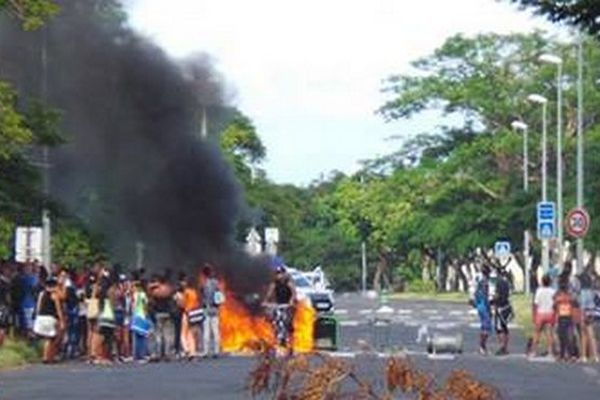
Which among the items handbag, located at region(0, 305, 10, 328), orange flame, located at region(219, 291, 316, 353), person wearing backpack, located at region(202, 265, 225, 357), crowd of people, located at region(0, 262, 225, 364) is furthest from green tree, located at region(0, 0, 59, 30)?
orange flame, located at region(219, 291, 316, 353)

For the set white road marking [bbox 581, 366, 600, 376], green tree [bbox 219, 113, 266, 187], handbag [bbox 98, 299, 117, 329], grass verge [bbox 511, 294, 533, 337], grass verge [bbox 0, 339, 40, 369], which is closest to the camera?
white road marking [bbox 581, 366, 600, 376]

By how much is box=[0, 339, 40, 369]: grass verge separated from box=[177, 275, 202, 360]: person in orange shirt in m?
2.73

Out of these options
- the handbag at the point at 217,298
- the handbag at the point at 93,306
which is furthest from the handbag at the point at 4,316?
the handbag at the point at 217,298

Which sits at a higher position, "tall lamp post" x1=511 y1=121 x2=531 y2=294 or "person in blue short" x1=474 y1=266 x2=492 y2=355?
"tall lamp post" x1=511 y1=121 x2=531 y2=294

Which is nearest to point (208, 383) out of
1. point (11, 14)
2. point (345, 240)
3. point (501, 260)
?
point (11, 14)

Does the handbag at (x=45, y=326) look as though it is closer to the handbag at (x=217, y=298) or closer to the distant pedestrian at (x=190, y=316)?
the distant pedestrian at (x=190, y=316)

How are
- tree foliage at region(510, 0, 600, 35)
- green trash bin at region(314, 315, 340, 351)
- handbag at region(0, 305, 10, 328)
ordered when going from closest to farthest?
tree foliage at region(510, 0, 600, 35) < handbag at region(0, 305, 10, 328) < green trash bin at region(314, 315, 340, 351)

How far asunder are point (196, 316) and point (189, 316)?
0.81 ft

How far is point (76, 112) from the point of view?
44.3 m

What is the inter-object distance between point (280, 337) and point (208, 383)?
760cm

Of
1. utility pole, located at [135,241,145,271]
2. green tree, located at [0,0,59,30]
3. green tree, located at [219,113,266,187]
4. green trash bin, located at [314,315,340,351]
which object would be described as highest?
green tree, located at [219,113,266,187]

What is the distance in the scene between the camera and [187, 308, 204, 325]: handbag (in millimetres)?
35156

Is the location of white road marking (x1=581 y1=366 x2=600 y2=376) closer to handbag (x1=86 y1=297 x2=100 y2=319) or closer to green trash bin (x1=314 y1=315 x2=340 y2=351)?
green trash bin (x1=314 y1=315 x2=340 y2=351)

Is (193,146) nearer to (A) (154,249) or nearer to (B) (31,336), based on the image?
(A) (154,249)
